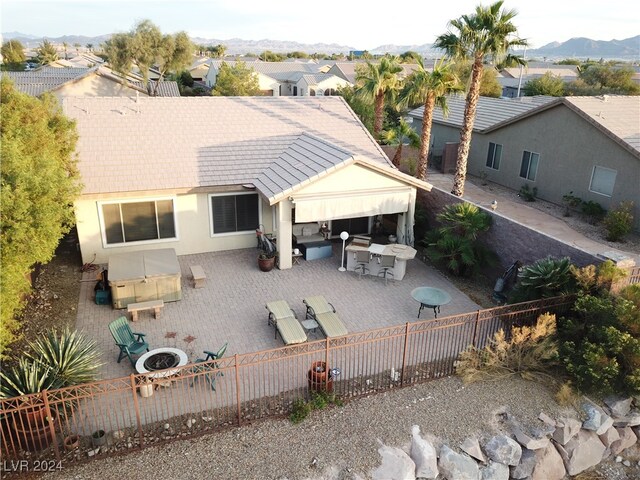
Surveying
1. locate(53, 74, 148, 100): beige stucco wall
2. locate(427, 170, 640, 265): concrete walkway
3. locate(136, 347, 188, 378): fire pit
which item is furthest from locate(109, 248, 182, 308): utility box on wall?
locate(53, 74, 148, 100): beige stucco wall

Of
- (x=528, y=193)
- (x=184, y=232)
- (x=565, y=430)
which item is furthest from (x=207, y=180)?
(x=528, y=193)

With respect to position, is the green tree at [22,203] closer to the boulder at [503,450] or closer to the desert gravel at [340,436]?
the desert gravel at [340,436]

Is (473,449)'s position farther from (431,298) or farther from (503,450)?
(431,298)

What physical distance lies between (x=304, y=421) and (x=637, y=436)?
7887 mm

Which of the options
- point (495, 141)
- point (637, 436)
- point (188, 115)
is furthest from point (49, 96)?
point (495, 141)

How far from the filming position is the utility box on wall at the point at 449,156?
2978 cm

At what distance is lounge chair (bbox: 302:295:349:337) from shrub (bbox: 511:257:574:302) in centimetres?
525

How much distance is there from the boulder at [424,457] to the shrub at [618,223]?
1458 cm

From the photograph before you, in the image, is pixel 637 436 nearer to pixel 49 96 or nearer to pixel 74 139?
pixel 74 139

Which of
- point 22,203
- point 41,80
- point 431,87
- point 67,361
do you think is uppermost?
point 431,87

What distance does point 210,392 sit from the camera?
34.5ft

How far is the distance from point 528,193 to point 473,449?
18713 millimetres

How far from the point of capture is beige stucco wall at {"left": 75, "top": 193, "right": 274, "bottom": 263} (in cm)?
1625

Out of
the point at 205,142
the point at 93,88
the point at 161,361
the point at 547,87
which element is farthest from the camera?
the point at 547,87
